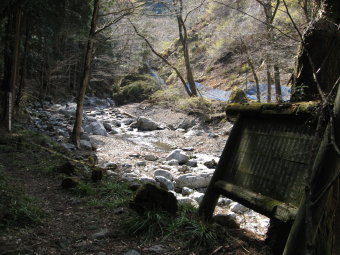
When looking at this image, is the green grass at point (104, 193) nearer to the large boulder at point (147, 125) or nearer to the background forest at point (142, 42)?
the background forest at point (142, 42)

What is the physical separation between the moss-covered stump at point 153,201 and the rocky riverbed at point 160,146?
0.63 metres

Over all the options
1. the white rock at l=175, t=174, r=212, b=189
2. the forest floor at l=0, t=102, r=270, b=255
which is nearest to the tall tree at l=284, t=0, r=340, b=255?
the forest floor at l=0, t=102, r=270, b=255

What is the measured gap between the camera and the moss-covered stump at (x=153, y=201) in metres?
3.65

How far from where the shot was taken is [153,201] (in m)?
3.66

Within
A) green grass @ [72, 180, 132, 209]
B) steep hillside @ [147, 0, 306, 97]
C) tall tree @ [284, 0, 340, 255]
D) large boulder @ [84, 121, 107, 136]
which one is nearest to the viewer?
tall tree @ [284, 0, 340, 255]

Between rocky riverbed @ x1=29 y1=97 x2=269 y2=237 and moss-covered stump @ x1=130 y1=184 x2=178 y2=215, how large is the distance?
0.63 m

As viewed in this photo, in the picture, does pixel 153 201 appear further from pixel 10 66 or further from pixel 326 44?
pixel 10 66

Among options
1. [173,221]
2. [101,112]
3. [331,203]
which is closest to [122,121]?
[101,112]

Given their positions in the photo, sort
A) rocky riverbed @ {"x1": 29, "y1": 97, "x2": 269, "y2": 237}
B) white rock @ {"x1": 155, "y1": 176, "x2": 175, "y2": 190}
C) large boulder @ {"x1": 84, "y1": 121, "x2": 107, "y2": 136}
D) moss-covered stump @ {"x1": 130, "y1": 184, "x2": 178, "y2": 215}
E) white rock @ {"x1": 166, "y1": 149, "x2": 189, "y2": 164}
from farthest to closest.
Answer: large boulder @ {"x1": 84, "y1": 121, "x2": 107, "y2": 136}, white rock @ {"x1": 166, "y1": 149, "x2": 189, "y2": 164}, white rock @ {"x1": 155, "y1": 176, "x2": 175, "y2": 190}, rocky riverbed @ {"x1": 29, "y1": 97, "x2": 269, "y2": 237}, moss-covered stump @ {"x1": 130, "y1": 184, "x2": 178, "y2": 215}

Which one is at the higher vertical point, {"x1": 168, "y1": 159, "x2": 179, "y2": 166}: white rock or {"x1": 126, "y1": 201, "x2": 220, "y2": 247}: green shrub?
{"x1": 126, "y1": 201, "x2": 220, "y2": 247}: green shrub

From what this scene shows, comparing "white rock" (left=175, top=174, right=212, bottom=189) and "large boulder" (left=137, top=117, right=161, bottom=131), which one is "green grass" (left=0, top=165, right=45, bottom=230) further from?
"large boulder" (left=137, top=117, right=161, bottom=131)

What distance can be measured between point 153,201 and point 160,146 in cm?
1081

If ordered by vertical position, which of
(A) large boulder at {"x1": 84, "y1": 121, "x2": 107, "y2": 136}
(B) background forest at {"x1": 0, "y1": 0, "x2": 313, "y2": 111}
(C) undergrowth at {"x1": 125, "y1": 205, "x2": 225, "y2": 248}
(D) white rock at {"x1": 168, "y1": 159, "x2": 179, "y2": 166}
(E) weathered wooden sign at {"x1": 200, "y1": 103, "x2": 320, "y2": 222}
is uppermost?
(B) background forest at {"x1": 0, "y1": 0, "x2": 313, "y2": 111}

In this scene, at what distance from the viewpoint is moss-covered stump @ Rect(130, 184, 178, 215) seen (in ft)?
12.0
